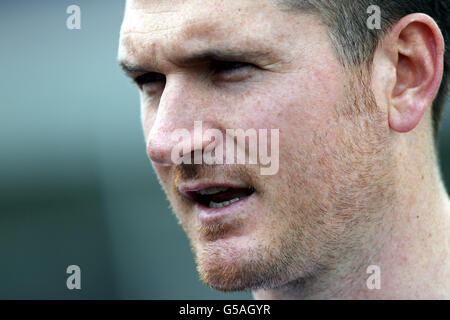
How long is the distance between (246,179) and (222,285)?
1.34 ft

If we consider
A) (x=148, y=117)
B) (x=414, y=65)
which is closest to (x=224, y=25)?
(x=148, y=117)

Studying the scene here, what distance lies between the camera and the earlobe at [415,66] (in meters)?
2.18

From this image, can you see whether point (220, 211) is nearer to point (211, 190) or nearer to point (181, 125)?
point (211, 190)

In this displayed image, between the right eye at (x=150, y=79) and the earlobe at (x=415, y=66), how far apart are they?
920 mm

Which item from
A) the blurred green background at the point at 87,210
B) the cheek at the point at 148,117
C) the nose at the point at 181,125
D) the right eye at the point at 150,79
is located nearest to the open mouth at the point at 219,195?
the nose at the point at 181,125

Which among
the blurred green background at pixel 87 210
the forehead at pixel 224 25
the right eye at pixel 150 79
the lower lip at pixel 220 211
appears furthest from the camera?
the blurred green background at pixel 87 210

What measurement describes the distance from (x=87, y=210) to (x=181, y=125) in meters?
5.85

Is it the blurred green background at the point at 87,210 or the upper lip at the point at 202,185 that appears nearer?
the upper lip at the point at 202,185

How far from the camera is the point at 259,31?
2.04 m

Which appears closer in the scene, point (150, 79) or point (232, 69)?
point (232, 69)

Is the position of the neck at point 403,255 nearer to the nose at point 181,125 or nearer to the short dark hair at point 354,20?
the short dark hair at point 354,20

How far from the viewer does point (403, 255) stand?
2240 mm

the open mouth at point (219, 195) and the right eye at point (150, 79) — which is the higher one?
the right eye at point (150, 79)

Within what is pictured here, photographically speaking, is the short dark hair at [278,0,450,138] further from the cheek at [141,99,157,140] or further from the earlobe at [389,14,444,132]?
the cheek at [141,99,157,140]
